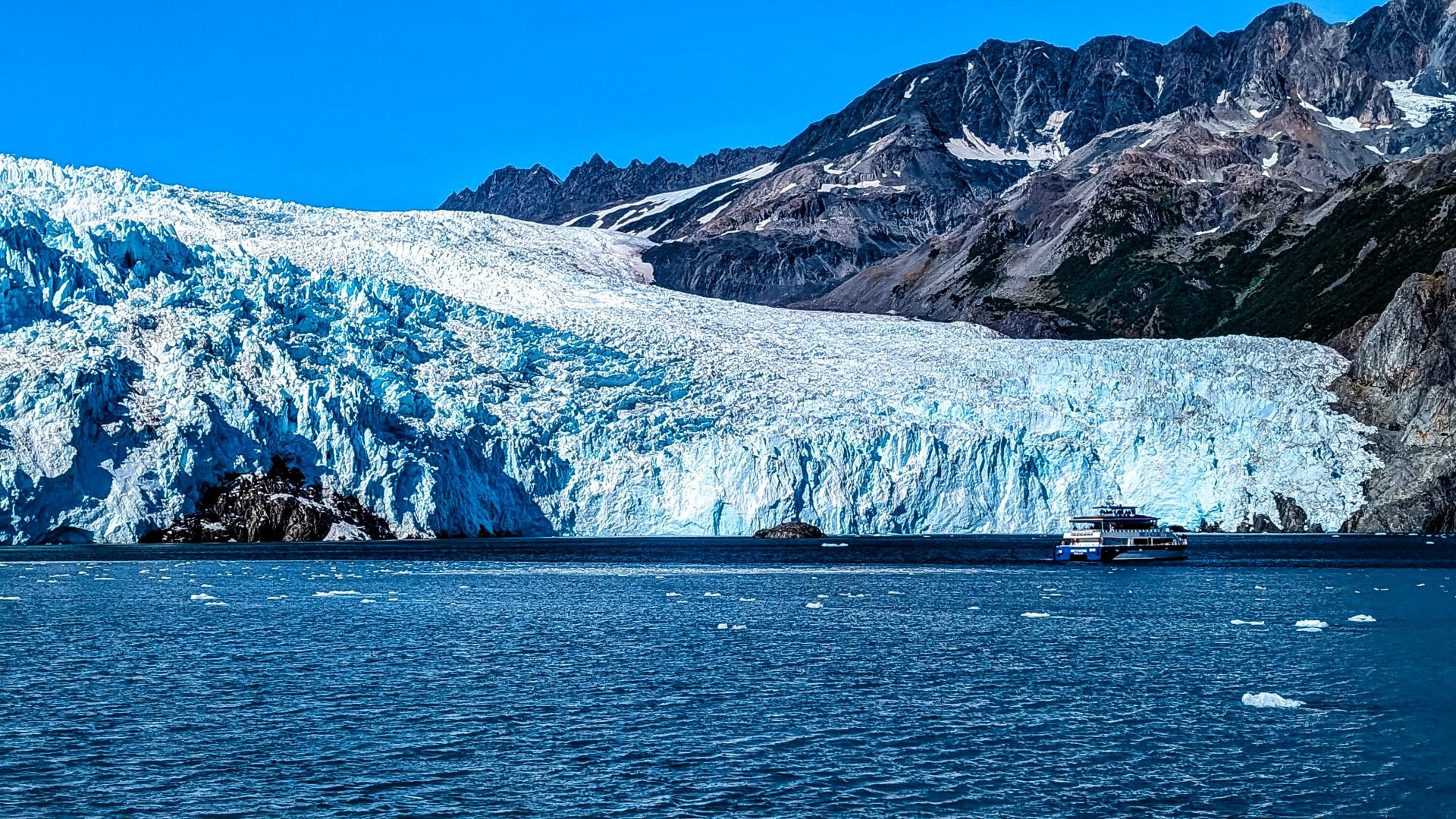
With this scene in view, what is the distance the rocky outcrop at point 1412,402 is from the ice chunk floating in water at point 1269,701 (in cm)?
5886

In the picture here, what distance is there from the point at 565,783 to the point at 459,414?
174 ft

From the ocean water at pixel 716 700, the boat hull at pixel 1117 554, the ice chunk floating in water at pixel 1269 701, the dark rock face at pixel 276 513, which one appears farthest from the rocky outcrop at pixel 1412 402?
the ice chunk floating in water at pixel 1269 701

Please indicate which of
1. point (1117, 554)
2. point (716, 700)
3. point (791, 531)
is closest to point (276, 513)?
point (791, 531)

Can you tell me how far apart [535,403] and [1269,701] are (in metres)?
53.0

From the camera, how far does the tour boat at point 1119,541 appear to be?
207 ft

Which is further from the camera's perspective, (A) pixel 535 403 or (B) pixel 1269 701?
(A) pixel 535 403

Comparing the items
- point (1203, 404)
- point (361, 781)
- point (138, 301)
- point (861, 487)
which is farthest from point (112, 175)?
point (361, 781)

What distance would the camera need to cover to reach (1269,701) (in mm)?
22438

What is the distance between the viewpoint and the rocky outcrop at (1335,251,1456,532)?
7656 centimetres

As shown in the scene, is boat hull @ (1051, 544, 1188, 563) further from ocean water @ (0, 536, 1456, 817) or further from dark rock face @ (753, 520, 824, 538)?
ocean water @ (0, 536, 1456, 817)

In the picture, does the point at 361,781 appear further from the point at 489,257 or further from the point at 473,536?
the point at 489,257

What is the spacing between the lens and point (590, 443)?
232 feet

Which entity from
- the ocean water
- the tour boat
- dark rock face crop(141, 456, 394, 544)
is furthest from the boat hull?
dark rock face crop(141, 456, 394, 544)

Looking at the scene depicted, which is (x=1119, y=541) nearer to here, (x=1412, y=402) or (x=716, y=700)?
(x=1412, y=402)
